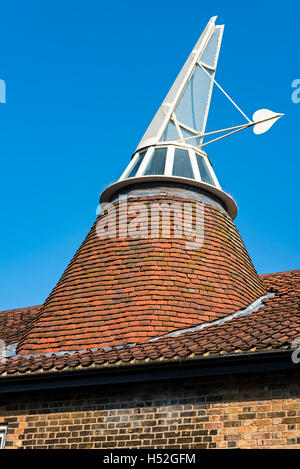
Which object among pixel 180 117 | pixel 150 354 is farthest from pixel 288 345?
pixel 180 117

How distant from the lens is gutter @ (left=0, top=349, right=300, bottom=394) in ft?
27.2

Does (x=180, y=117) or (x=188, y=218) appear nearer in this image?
(x=188, y=218)

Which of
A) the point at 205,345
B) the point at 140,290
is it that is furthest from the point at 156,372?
the point at 140,290

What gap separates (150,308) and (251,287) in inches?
92.5

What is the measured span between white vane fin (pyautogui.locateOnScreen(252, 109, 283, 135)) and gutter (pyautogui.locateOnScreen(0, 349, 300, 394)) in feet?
22.7

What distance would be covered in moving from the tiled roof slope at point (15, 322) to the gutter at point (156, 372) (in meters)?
2.62

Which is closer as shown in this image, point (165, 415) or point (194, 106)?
point (165, 415)

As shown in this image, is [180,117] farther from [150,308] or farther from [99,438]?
[99,438]

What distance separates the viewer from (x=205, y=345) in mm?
8914

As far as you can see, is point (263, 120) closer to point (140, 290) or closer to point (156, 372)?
point (140, 290)

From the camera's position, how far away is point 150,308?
35.0ft
